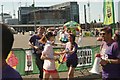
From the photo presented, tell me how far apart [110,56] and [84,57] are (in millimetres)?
6816

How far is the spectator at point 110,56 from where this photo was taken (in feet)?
18.7

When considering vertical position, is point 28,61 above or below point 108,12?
below

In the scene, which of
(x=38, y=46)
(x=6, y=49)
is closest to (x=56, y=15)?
(x=38, y=46)

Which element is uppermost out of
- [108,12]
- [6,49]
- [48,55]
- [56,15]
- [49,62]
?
[56,15]

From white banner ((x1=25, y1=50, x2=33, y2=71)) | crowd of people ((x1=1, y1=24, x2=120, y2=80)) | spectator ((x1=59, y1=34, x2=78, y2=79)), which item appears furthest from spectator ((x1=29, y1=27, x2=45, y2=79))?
white banner ((x1=25, y1=50, x2=33, y2=71))

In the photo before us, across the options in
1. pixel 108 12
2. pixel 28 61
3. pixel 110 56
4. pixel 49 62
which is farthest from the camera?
pixel 108 12

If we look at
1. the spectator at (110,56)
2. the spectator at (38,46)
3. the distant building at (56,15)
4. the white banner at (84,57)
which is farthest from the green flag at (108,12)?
the distant building at (56,15)

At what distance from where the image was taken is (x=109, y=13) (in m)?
13.1

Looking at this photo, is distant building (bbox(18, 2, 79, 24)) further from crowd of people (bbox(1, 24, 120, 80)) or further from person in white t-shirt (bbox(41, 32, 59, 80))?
person in white t-shirt (bbox(41, 32, 59, 80))

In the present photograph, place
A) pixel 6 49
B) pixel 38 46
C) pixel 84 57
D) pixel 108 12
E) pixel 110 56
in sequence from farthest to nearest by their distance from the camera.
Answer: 1. pixel 108 12
2. pixel 84 57
3. pixel 38 46
4. pixel 110 56
5. pixel 6 49

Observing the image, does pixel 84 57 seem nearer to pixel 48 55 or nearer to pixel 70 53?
pixel 70 53

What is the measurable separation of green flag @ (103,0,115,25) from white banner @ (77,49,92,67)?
1.35 meters

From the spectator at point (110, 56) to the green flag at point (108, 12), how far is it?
7.08 metres

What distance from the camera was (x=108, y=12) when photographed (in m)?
13.2
